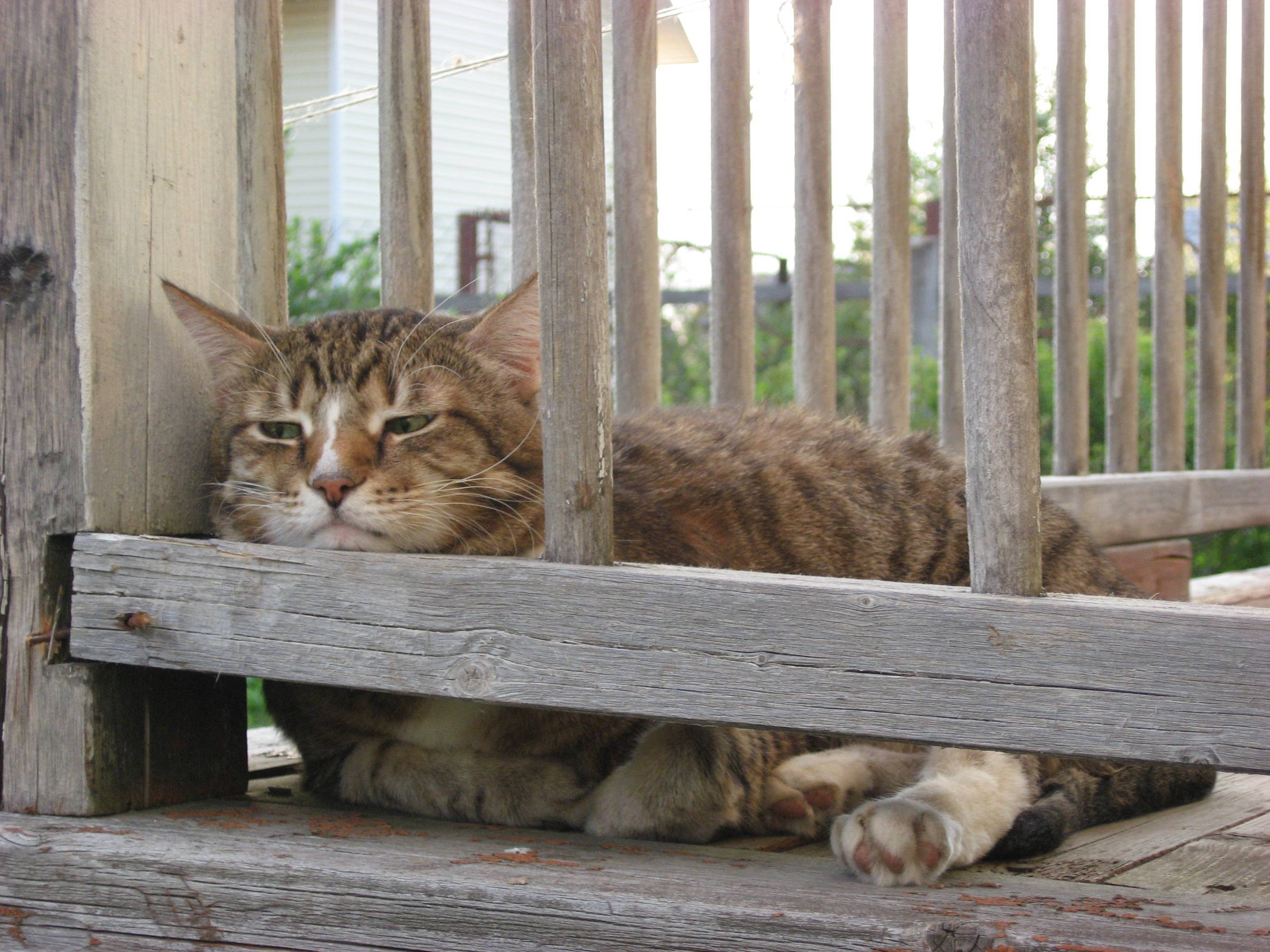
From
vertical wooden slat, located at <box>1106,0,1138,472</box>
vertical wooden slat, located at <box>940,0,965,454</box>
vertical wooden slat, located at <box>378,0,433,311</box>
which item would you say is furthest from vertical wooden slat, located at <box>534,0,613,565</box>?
vertical wooden slat, located at <box>1106,0,1138,472</box>

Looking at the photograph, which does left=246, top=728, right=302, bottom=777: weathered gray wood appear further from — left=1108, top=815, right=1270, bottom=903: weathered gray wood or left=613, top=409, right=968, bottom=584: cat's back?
left=1108, top=815, right=1270, bottom=903: weathered gray wood

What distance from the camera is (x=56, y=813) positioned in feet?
6.39

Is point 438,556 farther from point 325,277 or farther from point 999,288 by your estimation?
point 325,277

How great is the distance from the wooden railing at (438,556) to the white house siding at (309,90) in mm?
10841

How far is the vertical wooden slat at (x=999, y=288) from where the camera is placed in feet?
4.92

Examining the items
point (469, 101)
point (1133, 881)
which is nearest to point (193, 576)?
point (1133, 881)

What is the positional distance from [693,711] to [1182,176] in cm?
310

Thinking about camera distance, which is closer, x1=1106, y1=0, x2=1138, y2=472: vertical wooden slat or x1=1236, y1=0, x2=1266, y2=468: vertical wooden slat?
x1=1106, y1=0, x2=1138, y2=472: vertical wooden slat

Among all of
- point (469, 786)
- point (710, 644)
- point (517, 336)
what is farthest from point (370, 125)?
point (710, 644)

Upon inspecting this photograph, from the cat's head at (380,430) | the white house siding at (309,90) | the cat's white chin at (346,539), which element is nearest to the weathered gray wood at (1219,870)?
the cat's head at (380,430)

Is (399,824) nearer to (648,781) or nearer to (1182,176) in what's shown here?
(648,781)

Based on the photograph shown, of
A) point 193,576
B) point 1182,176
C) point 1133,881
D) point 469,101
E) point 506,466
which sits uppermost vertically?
point 469,101

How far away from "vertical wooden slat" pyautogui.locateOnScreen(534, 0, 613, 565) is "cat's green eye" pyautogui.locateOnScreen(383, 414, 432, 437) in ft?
1.76

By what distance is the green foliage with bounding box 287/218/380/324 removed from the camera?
24.6 ft
